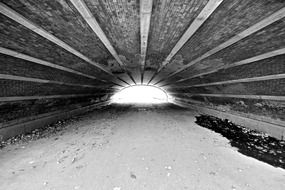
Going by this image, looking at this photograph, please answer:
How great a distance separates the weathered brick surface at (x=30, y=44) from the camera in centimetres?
297

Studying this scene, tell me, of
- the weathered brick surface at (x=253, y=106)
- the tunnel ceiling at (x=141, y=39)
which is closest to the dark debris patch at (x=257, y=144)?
the weathered brick surface at (x=253, y=106)

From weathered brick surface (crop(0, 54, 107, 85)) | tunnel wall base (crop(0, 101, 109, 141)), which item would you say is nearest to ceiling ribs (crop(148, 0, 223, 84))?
weathered brick surface (crop(0, 54, 107, 85))

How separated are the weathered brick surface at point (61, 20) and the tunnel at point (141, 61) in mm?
21

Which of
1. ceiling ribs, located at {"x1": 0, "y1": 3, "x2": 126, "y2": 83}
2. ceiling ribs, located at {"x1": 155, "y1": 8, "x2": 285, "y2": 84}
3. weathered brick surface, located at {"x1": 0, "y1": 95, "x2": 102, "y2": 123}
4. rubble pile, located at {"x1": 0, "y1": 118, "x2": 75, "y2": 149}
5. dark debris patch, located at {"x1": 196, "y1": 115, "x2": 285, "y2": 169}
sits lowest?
rubble pile, located at {"x1": 0, "y1": 118, "x2": 75, "y2": 149}

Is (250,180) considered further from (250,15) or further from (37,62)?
(37,62)

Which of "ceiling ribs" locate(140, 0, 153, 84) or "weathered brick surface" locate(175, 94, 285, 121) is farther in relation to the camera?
"weathered brick surface" locate(175, 94, 285, 121)

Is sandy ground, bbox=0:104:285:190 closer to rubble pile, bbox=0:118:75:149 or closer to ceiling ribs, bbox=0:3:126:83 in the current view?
rubble pile, bbox=0:118:75:149

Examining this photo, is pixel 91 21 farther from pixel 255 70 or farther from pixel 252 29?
pixel 255 70

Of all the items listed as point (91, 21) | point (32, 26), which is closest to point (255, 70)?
point (91, 21)

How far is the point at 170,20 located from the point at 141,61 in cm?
317

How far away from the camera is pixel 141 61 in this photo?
6469 mm

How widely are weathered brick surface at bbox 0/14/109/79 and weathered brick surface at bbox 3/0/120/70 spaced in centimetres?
A: 40

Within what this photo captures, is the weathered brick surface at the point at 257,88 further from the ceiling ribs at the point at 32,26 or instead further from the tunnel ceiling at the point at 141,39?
the ceiling ribs at the point at 32,26

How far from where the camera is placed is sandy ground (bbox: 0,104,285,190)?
2.54m
